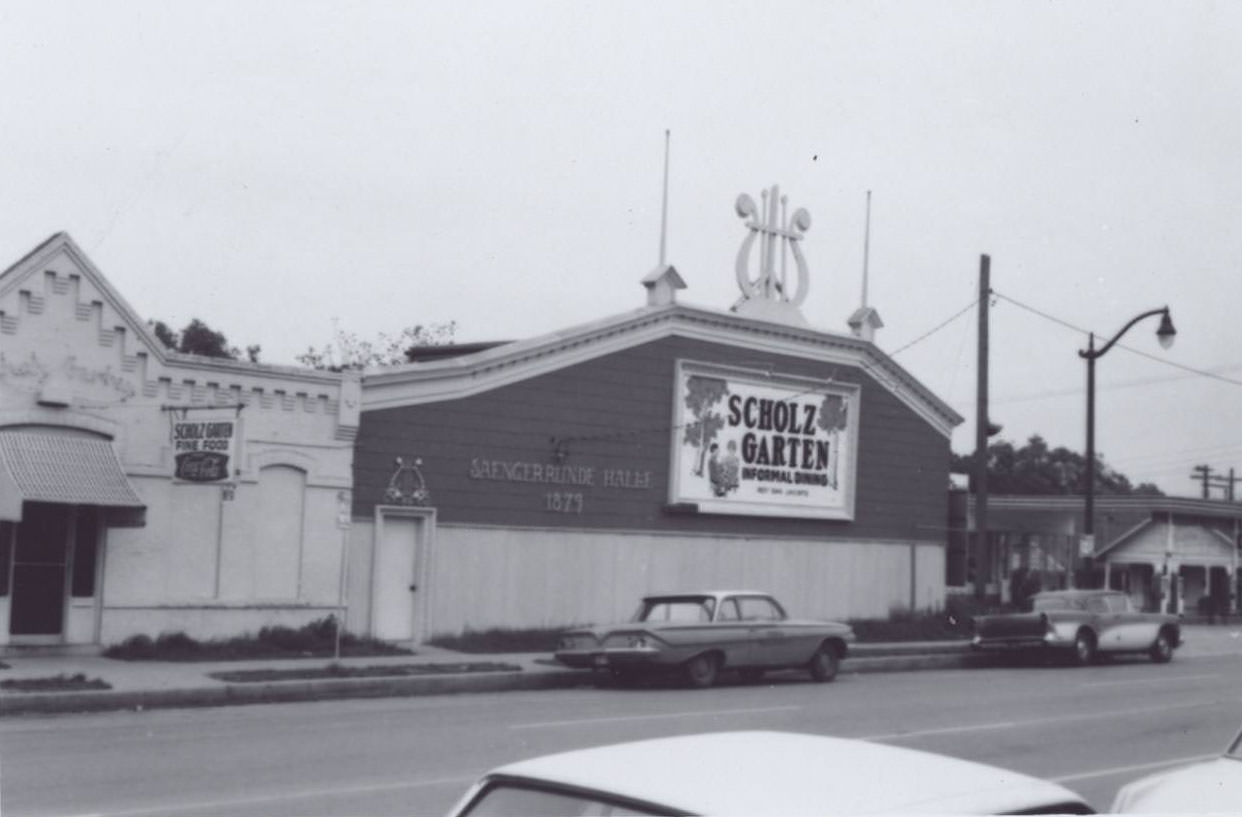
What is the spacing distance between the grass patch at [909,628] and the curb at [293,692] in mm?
10896

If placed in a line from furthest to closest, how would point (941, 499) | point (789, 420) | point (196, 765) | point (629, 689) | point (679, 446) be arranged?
point (941, 499) < point (789, 420) < point (679, 446) < point (629, 689) < point (196, 765)

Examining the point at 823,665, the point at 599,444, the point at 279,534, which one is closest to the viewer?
the point at 279,534

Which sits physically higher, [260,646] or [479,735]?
[260,646]

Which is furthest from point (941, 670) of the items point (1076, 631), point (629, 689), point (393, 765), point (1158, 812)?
point (1158, 812)

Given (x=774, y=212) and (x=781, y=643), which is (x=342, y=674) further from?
(x=774, y=212)

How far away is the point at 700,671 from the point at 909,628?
42.0 feet

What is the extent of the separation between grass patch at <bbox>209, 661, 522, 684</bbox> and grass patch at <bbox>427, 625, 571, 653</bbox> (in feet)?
8.81

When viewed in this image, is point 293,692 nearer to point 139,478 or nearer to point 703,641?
point 139,478

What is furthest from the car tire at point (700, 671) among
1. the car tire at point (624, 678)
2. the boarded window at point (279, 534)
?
the boarded window at point (279, 534)

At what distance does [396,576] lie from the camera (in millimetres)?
25234

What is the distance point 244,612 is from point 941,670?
12.7m

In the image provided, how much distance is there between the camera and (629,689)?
21.5 meters

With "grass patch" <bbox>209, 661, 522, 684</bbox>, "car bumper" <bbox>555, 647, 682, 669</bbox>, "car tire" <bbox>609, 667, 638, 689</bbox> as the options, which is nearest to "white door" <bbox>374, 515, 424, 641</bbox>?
"grass patch" <bbox>209, 661, 522, 684</bbox>

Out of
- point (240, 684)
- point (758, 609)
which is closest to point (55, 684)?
point (240, 684)
